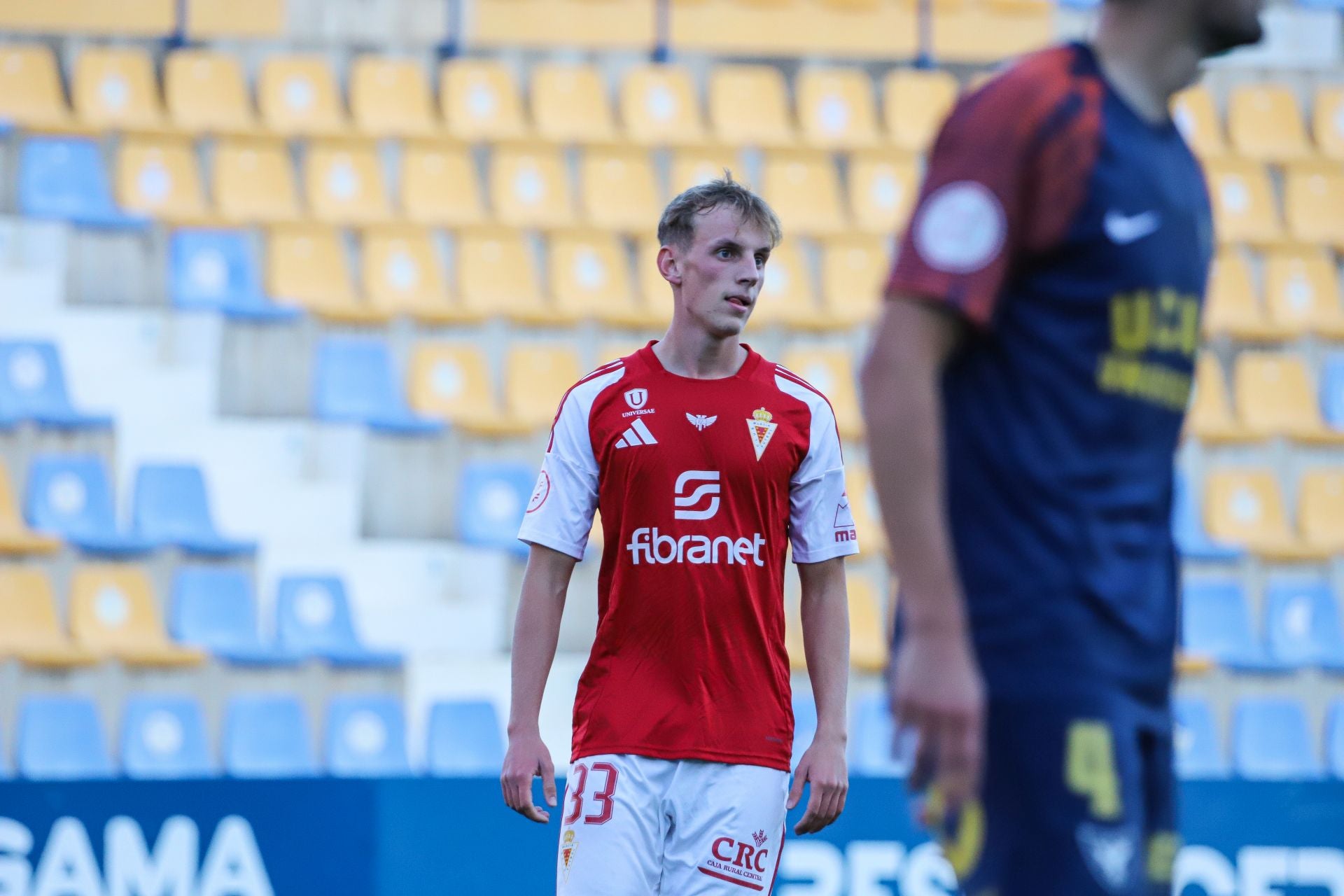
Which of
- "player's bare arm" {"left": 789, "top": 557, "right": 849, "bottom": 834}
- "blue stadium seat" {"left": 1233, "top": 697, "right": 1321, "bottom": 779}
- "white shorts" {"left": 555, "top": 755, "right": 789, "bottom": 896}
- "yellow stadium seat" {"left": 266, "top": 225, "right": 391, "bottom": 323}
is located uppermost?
"yellow stadium seat" {"left": 266, "top": 225, "right": 391, "bottom": 323}

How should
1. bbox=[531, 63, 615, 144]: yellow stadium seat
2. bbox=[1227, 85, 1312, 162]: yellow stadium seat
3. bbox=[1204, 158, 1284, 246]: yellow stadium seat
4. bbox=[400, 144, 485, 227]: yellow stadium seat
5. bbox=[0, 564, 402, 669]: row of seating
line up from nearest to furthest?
bbox=[0, 564, 402, 669]: row of seating → bbox=[400, 144, 485, 227]: yellow stadium seat → bbox=[1204, 158, 1284, 246]: yellow stadium seat → bbox=[531, 63, 615, 144]: yellow stadium seat → bbox=[1227, 85, 1312, 162]: yellow stadium seat

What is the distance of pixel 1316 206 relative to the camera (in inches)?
400

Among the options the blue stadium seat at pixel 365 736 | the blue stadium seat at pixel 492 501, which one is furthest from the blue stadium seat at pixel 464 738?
the blue stadium seat at pixel 492 501

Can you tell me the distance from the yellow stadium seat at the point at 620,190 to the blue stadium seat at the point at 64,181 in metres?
2.42

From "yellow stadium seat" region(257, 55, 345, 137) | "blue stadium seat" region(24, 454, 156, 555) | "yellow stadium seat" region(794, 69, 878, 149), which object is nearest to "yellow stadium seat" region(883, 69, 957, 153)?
"yellow stadium seat" region(794, 69, 878, 149)

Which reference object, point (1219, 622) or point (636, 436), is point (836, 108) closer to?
point (1219, 622)

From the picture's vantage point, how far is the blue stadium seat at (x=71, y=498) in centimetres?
738

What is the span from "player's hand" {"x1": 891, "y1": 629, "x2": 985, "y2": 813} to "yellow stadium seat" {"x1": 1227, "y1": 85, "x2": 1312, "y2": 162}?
951 cm

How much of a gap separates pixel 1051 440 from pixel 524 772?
1796 millimetres

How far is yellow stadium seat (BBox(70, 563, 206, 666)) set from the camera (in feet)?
22.8

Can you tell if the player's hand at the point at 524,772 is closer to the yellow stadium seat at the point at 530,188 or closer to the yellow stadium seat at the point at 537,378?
the yellow stadium seat at the point at 537,378

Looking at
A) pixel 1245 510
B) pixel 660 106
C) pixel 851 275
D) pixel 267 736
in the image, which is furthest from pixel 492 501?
pixel 1245 510

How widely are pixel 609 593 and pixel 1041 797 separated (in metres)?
1.76

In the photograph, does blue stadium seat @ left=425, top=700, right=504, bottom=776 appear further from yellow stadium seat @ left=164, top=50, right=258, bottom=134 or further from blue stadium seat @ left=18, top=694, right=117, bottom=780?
yellow stadium seat @ left=164, top=50, right=258, bottom=134
